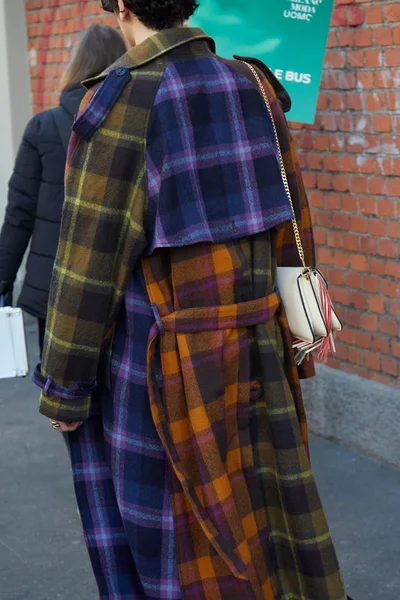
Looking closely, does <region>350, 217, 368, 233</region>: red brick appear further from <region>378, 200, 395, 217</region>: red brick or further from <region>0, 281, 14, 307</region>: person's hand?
<region>0, 281, 14, 307</region>: person's hand

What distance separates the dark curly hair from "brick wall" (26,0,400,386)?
6.88 feet

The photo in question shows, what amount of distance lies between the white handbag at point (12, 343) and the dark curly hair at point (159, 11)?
3.22ft

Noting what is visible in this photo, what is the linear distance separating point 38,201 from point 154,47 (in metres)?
2.10

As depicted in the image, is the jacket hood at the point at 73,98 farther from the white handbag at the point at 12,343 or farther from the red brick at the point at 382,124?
the white handbag at the point at 12,343

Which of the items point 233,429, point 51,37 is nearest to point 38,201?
point 233,429

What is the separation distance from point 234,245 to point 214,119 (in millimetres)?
293

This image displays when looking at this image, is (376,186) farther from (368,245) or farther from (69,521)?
(69,521)

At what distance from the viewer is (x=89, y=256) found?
244cm

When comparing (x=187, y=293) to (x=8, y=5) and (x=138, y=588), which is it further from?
(x=8, y=5)

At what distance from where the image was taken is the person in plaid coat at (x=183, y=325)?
241cm

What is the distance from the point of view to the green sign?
15.0 ft

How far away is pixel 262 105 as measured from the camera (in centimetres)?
252

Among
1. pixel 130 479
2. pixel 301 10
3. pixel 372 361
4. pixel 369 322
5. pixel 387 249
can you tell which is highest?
pixel 301 10

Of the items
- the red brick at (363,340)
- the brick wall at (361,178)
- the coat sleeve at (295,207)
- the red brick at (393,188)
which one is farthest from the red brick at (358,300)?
the coat sleeve at (295,207)
